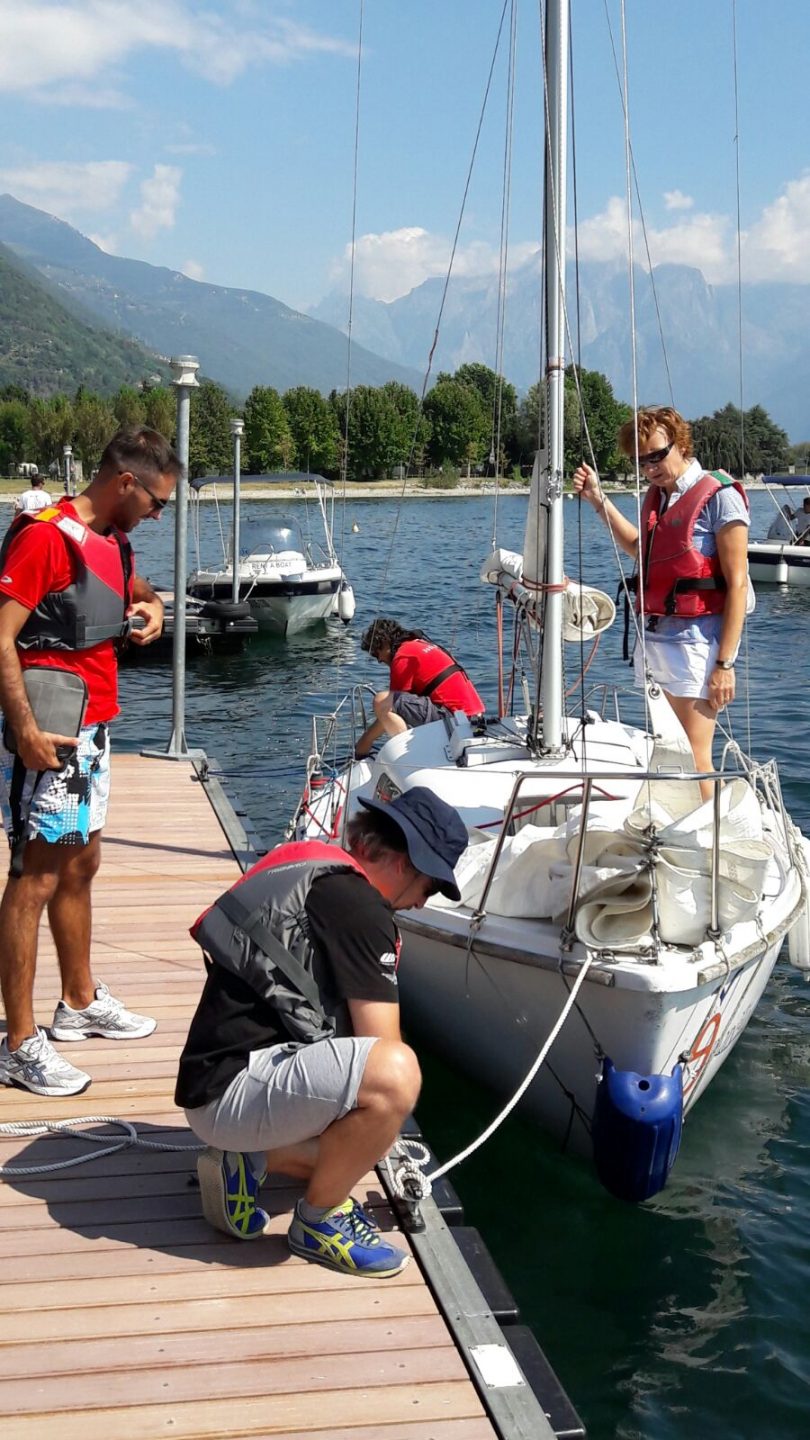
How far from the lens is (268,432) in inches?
4210

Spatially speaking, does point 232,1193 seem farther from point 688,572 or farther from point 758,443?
point 758,443

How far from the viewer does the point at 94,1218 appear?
3.67m

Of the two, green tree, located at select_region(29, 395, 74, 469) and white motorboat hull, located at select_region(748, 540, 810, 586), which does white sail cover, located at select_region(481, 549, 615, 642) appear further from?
green tree, located at select_region(29, 395, 74, 469)

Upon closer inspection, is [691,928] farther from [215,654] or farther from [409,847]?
[215,654]

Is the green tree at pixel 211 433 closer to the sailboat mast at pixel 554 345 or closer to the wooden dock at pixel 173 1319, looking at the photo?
the sailboat mast at pixel 554 345

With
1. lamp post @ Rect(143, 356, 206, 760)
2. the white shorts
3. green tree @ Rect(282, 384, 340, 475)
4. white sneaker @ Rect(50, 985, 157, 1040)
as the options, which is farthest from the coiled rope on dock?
green tree @ Rect(282, 384, 340, 475)

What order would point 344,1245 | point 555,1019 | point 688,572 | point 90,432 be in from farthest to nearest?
point 90,432 → point 688,572 → point 555,1019 → point 344,1245

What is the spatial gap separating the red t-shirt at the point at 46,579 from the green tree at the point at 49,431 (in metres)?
94.7

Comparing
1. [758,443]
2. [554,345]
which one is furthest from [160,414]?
[554,345]

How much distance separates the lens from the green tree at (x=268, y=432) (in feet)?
351

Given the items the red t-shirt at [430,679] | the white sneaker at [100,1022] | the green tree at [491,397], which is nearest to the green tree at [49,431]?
the green tree at [491,397]

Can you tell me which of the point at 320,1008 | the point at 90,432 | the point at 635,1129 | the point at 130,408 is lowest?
the point at 635,1129

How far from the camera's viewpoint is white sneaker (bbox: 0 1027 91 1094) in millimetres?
4316

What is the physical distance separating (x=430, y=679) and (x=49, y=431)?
9561 cm
